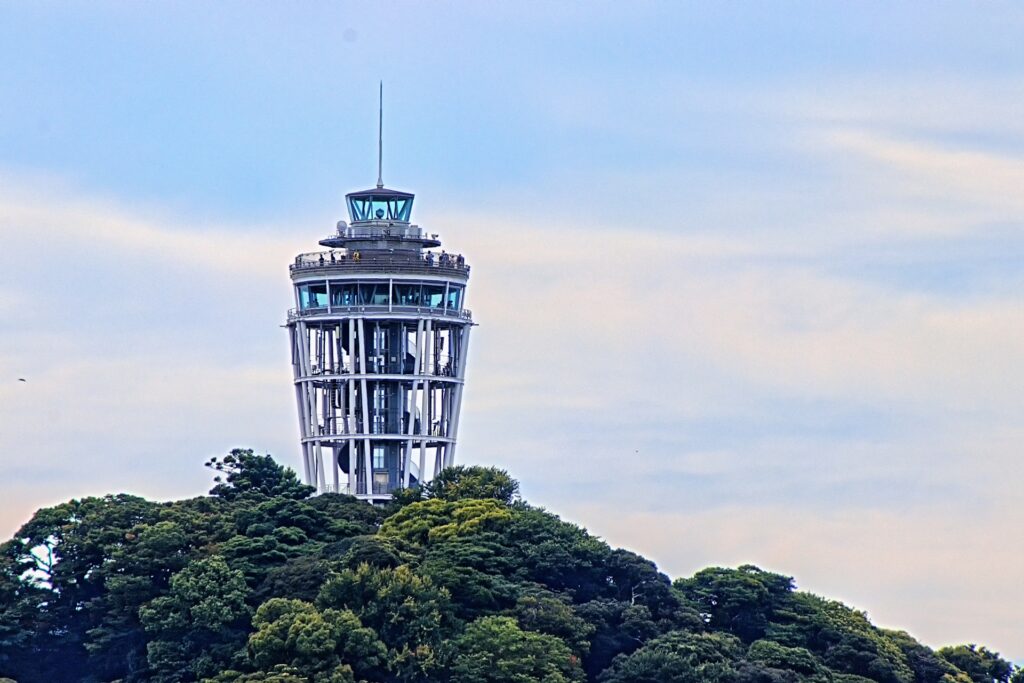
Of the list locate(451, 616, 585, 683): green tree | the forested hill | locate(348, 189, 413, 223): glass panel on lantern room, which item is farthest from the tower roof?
locate(451, 616, 585, 683): green tree

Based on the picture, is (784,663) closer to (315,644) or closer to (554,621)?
(554,621)

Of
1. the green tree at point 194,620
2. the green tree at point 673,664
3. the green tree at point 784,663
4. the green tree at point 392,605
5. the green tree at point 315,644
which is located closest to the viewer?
the green tree at point 315,644

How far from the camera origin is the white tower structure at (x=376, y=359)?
15462cm

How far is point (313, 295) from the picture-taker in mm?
156500

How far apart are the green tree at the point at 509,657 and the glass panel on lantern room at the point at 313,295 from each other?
25.9m

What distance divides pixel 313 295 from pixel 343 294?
1896 mm

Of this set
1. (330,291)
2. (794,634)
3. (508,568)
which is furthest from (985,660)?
(330,291)

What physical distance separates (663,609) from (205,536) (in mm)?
23375

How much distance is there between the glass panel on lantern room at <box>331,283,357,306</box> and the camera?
509 feet

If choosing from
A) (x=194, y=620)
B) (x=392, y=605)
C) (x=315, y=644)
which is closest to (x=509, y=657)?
(x=392, y=605)

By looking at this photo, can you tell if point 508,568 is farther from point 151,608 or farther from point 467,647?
point 151,608

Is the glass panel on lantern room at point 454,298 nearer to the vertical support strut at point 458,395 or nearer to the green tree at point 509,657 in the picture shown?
the vertical support strut at point 458,395

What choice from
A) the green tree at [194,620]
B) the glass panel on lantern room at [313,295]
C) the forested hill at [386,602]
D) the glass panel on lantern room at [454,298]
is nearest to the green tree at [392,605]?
the forested hill at [386,602]

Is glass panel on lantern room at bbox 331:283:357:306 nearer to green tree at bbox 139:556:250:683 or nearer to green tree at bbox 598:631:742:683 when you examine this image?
green tree at bbox 139:556:250:683
